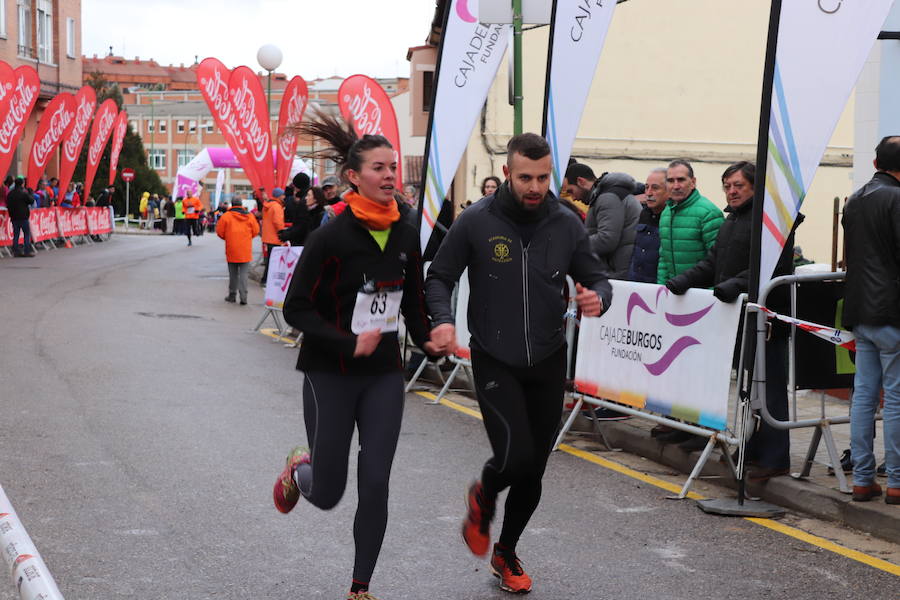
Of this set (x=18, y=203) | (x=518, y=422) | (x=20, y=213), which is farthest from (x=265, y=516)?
(x=20, y=213)

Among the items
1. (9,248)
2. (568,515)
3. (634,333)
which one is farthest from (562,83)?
(9,248)

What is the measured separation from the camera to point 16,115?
92.2 ft

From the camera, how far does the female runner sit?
187 inches

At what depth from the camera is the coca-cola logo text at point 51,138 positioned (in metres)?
31.7

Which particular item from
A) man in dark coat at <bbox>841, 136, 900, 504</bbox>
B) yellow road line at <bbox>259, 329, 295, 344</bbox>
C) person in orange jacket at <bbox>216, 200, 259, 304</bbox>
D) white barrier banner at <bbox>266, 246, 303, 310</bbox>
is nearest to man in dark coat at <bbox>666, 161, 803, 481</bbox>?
man in dark coat at <bbox>841, 136, 900, 504</bbox>

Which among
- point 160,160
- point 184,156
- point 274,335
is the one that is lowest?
point 274,335

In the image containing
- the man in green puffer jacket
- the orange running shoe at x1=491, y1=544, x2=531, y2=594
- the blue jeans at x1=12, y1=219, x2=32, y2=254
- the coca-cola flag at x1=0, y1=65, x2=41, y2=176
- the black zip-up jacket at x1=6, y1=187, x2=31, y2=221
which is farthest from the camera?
the blue jeans at x1=12, y1=219, x2=32, y2=254

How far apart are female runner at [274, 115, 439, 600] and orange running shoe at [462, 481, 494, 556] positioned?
2.02 ft

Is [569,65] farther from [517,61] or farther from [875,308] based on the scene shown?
[875,308]

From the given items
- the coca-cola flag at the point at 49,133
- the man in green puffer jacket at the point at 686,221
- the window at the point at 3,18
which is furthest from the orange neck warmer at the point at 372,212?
the window at the point at 3,18

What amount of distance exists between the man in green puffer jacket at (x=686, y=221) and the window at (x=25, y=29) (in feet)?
138

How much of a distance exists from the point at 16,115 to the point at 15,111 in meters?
0.11

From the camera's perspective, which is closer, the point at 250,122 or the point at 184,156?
the point at 250,122

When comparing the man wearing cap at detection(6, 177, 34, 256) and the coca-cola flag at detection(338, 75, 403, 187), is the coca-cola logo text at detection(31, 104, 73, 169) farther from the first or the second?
the coca-cola flag at detection(338, 75, 403, 187)
